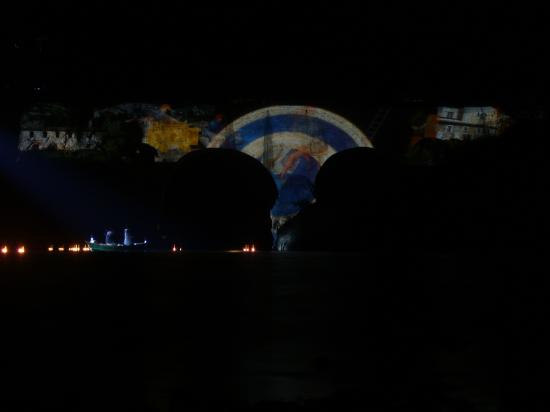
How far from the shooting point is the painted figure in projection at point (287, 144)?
30.6 m

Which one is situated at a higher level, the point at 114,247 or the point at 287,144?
the point at 287,144

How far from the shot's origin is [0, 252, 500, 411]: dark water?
8.62 feet

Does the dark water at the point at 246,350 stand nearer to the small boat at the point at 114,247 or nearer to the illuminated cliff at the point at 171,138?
the small boat at the point at 114,247

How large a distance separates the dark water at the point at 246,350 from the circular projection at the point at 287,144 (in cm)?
2318

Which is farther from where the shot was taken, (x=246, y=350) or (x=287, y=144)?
(x=287, y=144)

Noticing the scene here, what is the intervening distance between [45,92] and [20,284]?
2209 cm

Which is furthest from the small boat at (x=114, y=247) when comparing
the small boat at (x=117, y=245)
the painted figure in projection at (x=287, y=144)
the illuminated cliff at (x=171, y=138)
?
the painted figure in projection at (x=287, y=144)

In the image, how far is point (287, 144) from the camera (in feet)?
102

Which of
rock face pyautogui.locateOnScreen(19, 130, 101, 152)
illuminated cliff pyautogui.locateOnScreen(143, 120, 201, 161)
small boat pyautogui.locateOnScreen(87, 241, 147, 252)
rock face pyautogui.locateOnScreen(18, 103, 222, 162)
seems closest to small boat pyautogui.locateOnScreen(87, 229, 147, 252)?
small boat pyautogui.locateOnScreen(87, 241, 147, 252)

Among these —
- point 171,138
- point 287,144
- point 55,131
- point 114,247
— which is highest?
point 55,131

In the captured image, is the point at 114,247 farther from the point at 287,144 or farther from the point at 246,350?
the point at 246,350

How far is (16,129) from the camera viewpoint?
2823 centimetres

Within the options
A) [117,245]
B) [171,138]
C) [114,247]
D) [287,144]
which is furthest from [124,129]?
[287,144]

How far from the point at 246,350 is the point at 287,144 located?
1088 inches
